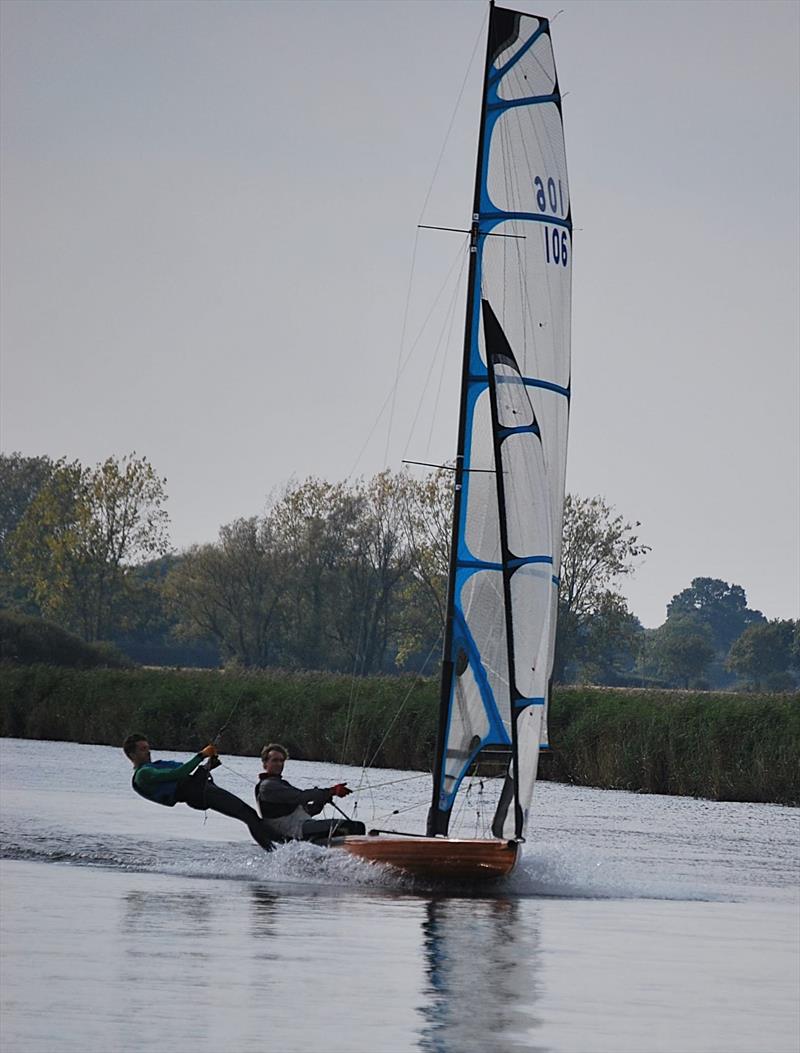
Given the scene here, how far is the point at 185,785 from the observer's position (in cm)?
1772

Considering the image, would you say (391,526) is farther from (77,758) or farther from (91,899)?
(91,899)

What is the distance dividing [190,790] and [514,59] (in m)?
7.77

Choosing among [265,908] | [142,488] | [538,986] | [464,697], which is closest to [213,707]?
[464,697]

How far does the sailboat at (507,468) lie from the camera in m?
17.7

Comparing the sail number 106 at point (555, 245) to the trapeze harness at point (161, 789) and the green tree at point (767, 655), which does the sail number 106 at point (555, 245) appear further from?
the green tree at point (767, 655)

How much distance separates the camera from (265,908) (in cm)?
1543

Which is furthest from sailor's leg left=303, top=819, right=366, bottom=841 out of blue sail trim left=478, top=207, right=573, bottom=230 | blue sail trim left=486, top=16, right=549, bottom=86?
blue sail trim left=486, top=16, right=549, bottom=86

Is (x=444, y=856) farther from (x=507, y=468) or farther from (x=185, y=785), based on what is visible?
(x=507, y=468)

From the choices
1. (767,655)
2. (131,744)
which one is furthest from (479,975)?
(767,655)

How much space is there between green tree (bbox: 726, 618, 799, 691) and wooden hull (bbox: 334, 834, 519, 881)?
10140cm

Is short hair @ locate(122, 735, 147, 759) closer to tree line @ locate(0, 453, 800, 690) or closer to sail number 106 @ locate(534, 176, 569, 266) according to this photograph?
sail number 106 @ locate(534, 176, 569, 266)

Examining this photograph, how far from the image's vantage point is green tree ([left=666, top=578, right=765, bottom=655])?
164 metres

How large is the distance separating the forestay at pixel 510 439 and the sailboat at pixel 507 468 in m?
0.01

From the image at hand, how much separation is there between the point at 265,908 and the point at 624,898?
361cm
